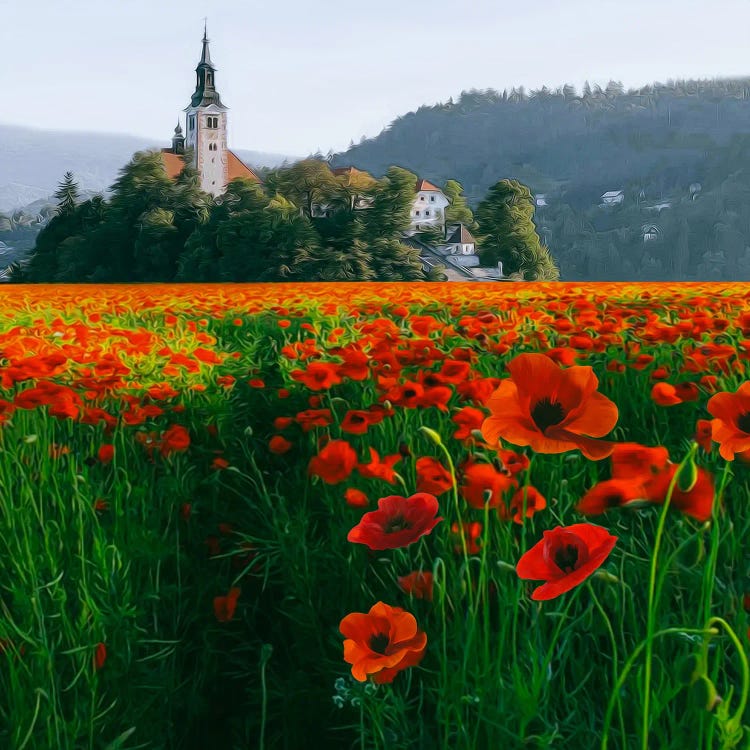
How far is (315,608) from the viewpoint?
6.05 feet

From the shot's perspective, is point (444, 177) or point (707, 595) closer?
point (707, 595)

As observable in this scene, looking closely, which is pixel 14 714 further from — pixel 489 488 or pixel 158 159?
pixel 158 159

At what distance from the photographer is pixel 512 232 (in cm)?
4384

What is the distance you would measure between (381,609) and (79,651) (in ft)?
2.57

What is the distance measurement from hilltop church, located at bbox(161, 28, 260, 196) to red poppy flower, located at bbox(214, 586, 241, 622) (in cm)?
6814

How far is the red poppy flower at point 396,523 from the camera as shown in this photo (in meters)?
1.08

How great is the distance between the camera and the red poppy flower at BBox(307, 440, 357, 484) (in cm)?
172

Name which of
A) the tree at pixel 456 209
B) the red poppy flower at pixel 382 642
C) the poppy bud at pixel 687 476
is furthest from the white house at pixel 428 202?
the poppy bud at pixel 687 476

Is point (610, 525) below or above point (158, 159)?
below

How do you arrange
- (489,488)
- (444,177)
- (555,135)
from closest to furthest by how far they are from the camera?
1. (489,488)
2. (444,177)
3. (555,135)

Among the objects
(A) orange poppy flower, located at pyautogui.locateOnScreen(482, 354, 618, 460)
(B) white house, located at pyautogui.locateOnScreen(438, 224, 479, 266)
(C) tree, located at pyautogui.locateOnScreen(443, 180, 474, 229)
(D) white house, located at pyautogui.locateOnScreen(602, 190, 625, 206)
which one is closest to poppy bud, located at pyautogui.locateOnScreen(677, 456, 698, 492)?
(A) orange poppy flower, located at pyautogui.locateOnScreen(482, 354, 618, 460)

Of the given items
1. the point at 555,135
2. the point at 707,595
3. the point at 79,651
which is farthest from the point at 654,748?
the point at 555,135

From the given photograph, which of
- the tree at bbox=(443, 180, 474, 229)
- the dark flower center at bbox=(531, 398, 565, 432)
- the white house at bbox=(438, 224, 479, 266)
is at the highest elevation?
the tree at bbox=(443, 180, 474, 229)

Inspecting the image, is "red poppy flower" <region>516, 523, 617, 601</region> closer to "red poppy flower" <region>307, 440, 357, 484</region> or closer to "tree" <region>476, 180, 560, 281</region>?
"red poppy flower" <region>307, 440, 357, 484</region>
